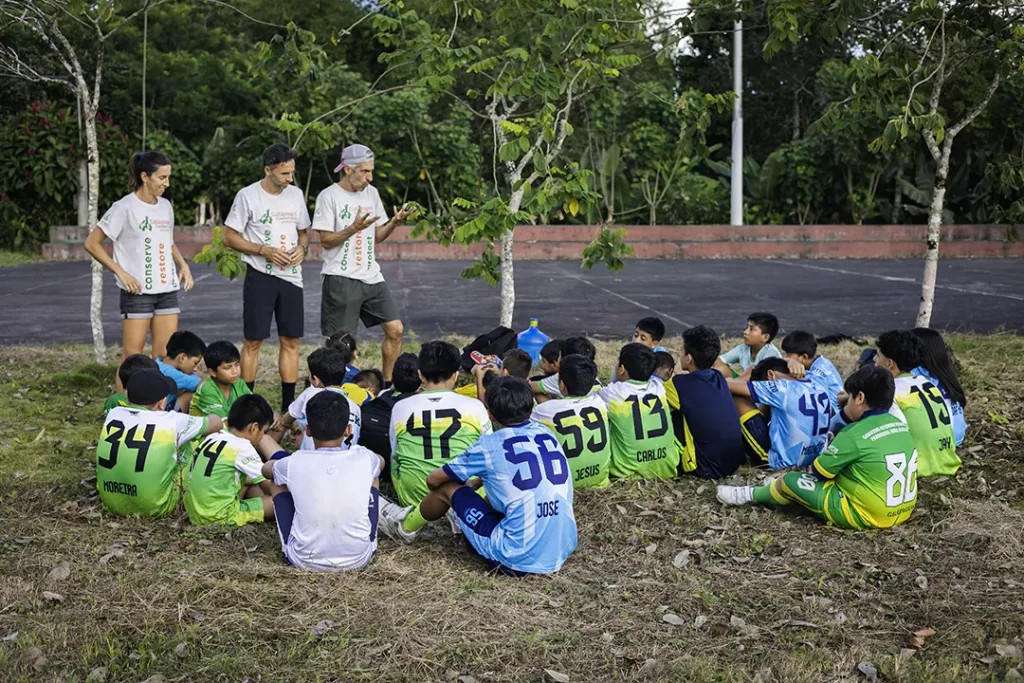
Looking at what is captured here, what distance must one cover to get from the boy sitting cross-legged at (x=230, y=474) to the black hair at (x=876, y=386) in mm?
3071

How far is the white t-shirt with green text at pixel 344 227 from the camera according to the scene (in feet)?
27.0

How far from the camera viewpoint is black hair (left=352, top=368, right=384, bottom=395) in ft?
23.9

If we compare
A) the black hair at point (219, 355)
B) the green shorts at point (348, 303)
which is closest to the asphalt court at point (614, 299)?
the green shorts at point (348, 303)

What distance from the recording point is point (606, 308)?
48.3 feet

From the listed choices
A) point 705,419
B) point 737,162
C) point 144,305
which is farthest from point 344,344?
point 737,162

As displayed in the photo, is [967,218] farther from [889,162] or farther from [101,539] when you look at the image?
[101,539]

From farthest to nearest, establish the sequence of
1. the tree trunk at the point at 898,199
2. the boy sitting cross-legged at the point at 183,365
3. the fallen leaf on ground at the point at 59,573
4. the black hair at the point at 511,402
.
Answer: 1. the tree trunk at the point at 898,199
2. the boy sitting cross-legged at the point at 183,365
3. the black hair at the point at 511,402
4. the fallen leaf on ground at the point at 59,573

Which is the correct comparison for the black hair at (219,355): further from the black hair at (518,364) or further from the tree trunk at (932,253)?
the tree trunk at (932,253)

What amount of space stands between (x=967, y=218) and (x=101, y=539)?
25.2 m

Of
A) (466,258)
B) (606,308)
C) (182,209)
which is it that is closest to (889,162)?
(466,258)

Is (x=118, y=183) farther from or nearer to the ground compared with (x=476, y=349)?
farther from the ground

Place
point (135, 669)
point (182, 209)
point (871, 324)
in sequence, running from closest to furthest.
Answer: point (135, 669) → point (871, 324) → point (182, 209)

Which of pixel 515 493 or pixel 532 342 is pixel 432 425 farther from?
pixel 532 342

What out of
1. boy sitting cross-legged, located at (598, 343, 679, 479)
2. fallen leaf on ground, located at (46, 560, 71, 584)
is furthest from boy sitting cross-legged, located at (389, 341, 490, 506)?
fallen leaf on ground, located at (46, 560, 71, 584)
